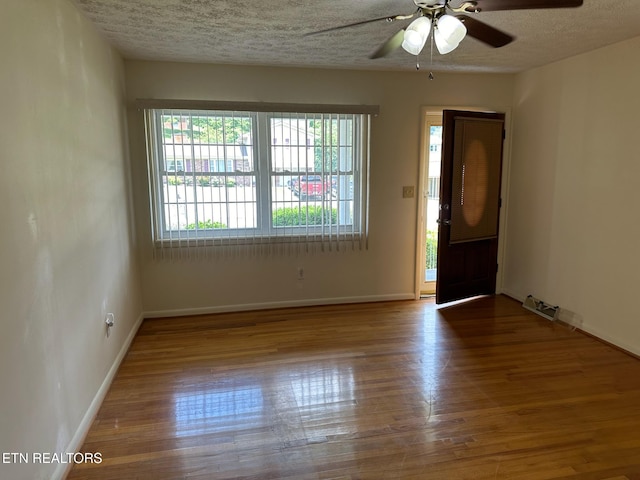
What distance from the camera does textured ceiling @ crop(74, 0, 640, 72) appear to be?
8.06 feet

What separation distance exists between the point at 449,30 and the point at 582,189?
2.42m

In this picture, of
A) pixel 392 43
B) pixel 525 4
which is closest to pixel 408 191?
pixel 392 43

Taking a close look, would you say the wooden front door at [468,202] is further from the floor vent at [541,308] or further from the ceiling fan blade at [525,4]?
the ceiling fan blade at [525,4]

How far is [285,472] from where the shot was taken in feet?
6.54

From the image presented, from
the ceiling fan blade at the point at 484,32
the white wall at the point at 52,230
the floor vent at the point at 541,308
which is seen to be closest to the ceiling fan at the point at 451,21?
the ceiling fan blade at the point at 484,32

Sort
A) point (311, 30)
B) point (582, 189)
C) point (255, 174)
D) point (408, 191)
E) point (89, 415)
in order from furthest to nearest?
point (408, 191), point (255, 174), point (582, 189), point (311, 30), point (89, 415)

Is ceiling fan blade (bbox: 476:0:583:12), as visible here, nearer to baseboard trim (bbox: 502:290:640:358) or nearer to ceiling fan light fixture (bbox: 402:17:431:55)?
ceiling fan light fixture (bbox: 402:17:431:55)

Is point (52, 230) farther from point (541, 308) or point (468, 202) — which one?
point (541, 308)

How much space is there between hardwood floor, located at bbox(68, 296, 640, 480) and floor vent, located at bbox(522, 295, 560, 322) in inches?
4.8

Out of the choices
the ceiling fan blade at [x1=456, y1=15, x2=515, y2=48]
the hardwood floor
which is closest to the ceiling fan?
the ceiling fan blade at [x1=456, y1=15, x2=515, y2=48]

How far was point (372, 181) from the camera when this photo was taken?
14.0 feet

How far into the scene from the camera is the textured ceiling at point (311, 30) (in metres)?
2.46

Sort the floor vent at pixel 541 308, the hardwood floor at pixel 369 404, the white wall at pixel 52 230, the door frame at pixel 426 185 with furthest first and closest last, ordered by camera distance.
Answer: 1. the door frame at pixel 426 185
2. the floor vent at pixel 541 308
3. the hardwood floor at pixel 369 404
4. the white wall at pixel 52 230

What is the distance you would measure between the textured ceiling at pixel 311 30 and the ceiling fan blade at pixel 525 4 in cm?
49
